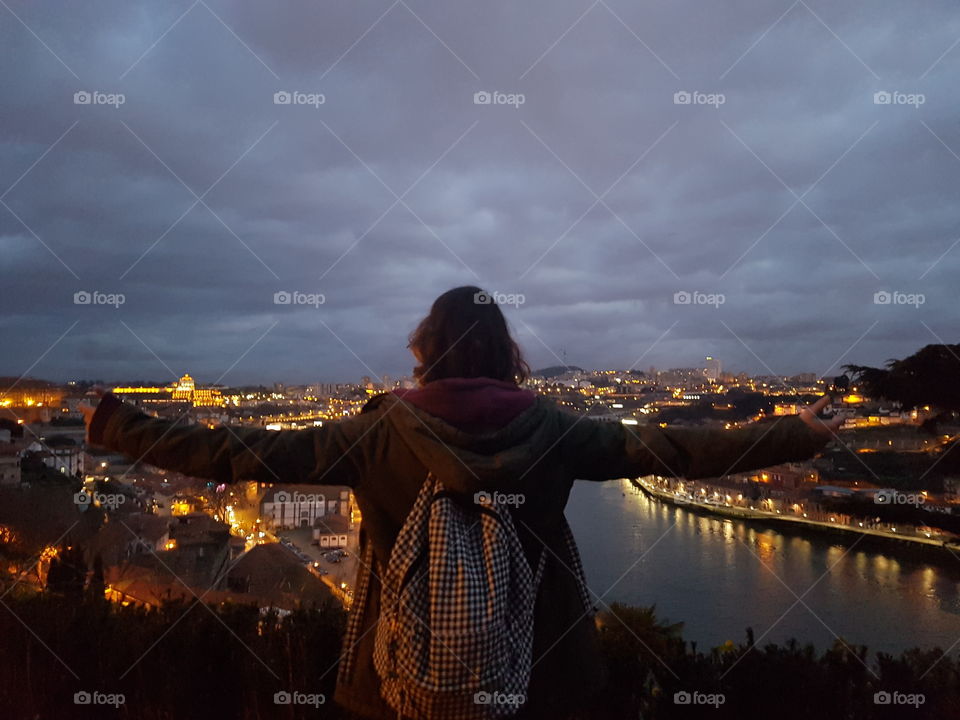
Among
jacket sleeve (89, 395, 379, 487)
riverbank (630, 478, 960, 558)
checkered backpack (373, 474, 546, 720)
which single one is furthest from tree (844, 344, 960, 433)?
jacket sleeve (89, 395, 379, 487)

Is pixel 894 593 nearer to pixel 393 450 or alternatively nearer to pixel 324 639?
pixel 324 639

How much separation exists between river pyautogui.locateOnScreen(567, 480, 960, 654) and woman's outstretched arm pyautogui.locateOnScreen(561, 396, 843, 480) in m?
1.26

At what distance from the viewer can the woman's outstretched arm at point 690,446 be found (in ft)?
4.22

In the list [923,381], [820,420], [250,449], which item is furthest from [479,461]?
[923,381]

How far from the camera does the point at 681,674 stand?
1953 millimetres

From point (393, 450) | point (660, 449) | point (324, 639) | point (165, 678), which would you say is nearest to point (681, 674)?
point (660, 449)

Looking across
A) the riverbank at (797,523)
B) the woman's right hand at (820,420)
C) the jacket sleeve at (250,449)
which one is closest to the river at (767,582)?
the riverbank at (797,523)

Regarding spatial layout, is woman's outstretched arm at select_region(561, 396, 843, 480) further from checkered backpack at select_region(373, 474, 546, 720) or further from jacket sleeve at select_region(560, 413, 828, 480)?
checkered backpack at select_region(373, 474, 546, 720)

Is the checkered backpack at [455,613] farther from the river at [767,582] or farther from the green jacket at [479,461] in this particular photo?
the river at [767,582]

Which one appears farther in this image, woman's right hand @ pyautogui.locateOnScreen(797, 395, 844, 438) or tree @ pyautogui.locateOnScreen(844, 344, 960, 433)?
tree @ pyautogui.locateOnScreen(844, 344, 960, 433)

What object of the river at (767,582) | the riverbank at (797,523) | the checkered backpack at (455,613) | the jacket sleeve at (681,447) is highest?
the jacket sleeve at (681,447)

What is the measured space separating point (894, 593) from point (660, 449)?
2.85 meters

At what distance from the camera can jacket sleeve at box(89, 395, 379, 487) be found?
1.22 m

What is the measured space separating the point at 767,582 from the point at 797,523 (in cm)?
54
